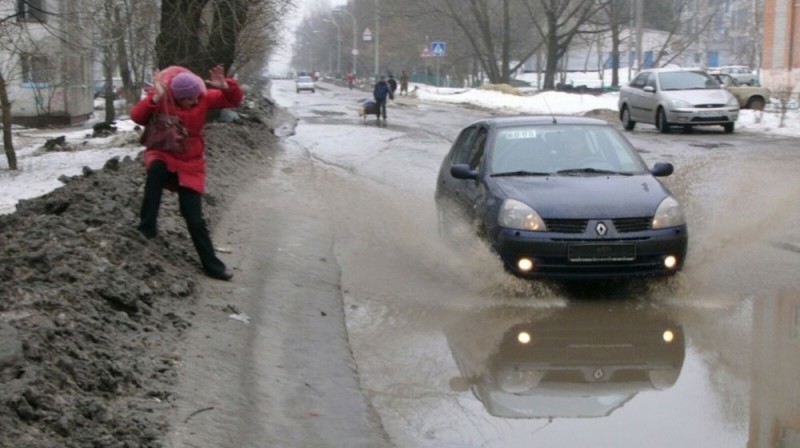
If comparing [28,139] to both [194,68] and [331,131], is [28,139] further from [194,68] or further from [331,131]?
[194,68]

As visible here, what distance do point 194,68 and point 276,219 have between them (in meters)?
11.5

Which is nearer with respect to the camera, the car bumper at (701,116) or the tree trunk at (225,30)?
the tree trunk at (225,30)

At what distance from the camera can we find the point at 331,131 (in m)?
28.0

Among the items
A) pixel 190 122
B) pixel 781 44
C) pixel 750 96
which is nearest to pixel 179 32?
pixel 190 122

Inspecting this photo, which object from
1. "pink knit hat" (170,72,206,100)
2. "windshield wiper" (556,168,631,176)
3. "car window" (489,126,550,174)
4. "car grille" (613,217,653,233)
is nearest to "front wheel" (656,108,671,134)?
"car window" (489,126,550,174)

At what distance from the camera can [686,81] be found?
27484mm

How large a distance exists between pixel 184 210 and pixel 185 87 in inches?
35.2

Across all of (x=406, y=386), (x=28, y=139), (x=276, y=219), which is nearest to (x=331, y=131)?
(x=28, y=139)

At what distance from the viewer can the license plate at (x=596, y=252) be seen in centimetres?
796

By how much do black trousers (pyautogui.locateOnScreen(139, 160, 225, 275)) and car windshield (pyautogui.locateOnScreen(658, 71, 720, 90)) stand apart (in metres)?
21.5

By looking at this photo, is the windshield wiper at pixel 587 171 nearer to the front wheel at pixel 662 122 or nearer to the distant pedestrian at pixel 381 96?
the front wheel at pixel 662 122

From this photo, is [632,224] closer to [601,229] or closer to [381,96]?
[601,229]

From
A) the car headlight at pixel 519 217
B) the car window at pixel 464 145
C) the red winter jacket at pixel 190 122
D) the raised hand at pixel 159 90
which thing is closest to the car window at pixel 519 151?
the car window at pixel 464 145

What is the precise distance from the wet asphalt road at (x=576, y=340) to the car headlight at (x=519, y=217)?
0.41 meters
